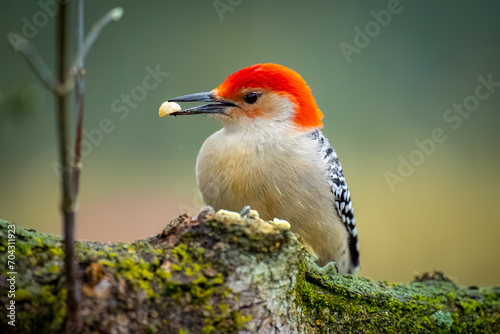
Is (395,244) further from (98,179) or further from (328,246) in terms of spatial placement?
(98,179)

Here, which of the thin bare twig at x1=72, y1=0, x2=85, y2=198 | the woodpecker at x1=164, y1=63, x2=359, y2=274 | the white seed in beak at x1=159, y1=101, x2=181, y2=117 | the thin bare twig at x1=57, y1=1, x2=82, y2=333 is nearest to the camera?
the thin bare twig at x1=57, y1=1, x2=82, y2=333

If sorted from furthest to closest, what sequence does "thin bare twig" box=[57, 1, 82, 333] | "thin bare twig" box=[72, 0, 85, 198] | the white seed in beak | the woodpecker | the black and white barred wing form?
the black and white barred wing
the white seed in beak
the woodpecker
"thin bare twig" box=[72, 0, 85, 198]
"thin bare twig" box=[57, 1, 82, 333]

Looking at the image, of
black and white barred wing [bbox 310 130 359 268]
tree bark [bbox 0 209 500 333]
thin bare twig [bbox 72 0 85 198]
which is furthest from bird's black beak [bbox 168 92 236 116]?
thin bare twig [bbox 72 0 85 198]

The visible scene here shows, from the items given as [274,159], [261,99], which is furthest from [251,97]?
[274,159]

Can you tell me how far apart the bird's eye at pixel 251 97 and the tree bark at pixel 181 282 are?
1450 millimetres

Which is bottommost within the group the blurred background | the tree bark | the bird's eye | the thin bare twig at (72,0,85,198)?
the tree bark

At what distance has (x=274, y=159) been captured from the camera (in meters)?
3.08

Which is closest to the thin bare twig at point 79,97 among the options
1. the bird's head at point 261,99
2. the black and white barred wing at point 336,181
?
the bird's head at point 261,99

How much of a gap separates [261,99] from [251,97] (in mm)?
70

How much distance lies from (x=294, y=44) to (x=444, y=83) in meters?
2.21

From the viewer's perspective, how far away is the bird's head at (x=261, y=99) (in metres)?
3.34

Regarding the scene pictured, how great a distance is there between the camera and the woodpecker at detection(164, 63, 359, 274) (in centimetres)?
303

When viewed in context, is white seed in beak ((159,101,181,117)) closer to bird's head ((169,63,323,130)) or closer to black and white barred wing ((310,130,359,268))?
bird's head ((169,63,323,130))

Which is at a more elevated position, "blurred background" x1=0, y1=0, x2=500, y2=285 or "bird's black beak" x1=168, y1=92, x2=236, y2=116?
"blurred background" x1=0, y1=0, x2=500, y2=285
